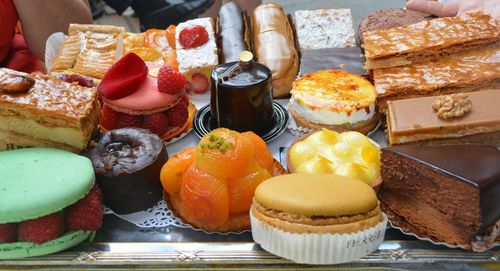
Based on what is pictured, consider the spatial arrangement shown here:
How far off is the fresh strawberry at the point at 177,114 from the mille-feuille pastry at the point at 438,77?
892 mm

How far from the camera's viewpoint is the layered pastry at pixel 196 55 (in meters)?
2.74

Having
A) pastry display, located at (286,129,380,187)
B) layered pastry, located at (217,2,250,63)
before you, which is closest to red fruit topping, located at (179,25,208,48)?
layered pastry, located at (217,2,250,63)

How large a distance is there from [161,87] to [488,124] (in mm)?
1319

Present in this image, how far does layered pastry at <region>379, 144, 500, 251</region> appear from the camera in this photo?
163 cm

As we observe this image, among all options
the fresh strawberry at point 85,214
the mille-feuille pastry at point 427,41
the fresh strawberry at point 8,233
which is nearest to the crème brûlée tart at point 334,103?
the mille-feuille pastry at point 427,41

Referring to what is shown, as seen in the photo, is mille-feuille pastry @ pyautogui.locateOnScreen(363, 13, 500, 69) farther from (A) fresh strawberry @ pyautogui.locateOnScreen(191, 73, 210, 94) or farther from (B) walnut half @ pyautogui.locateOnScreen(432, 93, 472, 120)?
(A) fresh strawberry @ pyautogui.locateOnScreen(191, 73, 210, 94)

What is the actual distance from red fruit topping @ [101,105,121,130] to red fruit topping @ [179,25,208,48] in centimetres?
78

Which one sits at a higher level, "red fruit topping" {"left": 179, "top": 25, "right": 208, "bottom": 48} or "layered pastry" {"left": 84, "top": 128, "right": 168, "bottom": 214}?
"red fruit topping" {"left": 179, "top": 25, "right": 208, "bottom": 48}

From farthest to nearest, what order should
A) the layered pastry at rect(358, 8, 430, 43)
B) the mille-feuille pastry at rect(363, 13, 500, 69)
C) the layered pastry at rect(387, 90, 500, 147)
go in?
1. the layered pastry at rect(358, 8, 430, 43)
2. the mille-feuille pastry at rect(363, 13, 500, 69)
3. the layered pastry at rect(387, 90, 500, 147)

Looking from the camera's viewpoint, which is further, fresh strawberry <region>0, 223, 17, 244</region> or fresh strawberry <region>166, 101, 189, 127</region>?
fresh strawberry <region>166, 101, 189, 127</region>

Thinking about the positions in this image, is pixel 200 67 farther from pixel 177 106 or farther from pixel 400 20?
pixel 400 20

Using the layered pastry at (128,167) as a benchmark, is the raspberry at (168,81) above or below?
above

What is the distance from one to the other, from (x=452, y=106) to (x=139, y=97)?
4.17ft

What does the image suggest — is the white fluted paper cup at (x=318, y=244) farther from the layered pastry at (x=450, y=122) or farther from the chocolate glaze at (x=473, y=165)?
the layered pastry at (x=450, y=122)
